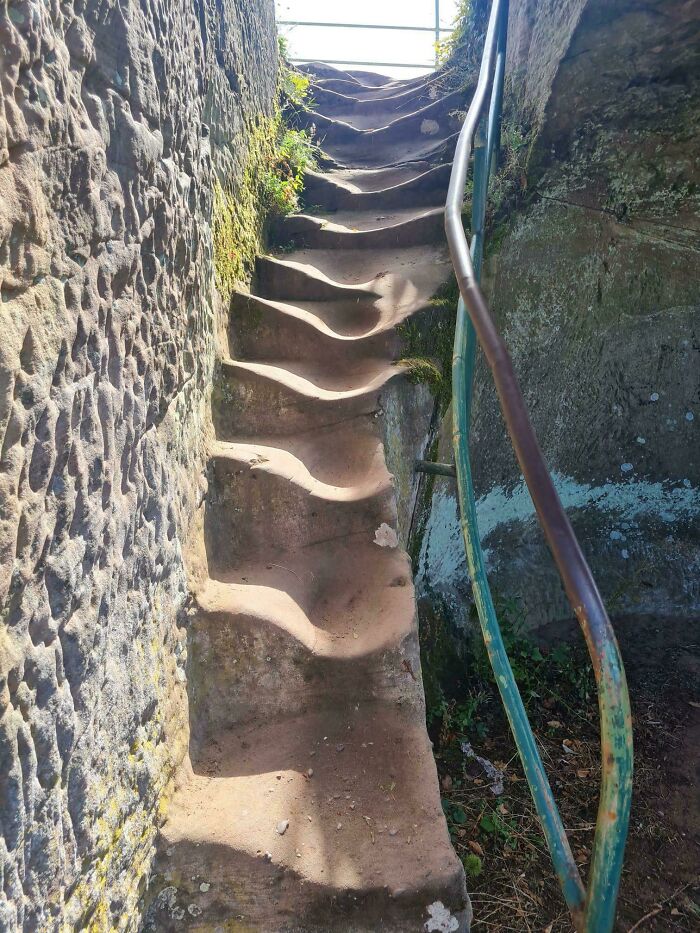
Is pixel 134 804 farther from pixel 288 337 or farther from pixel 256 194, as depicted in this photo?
pixel 256 194

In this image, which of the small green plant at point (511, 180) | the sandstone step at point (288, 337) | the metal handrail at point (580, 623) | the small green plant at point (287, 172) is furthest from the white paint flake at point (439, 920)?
the small green plant at point (287, 172)

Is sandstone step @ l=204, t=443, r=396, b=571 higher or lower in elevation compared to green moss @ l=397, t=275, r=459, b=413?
lower

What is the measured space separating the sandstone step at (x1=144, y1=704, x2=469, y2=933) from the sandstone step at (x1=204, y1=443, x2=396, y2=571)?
1.89 ft

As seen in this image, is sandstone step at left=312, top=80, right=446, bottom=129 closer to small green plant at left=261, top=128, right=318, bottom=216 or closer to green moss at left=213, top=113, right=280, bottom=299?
small green plant at left=261, top=128, right=318, bottom=216

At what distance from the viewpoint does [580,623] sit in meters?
0.96

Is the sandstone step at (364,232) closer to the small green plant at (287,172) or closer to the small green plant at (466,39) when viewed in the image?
the small green plant at (287,172)

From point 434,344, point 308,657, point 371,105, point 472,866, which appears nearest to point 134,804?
point 308,657

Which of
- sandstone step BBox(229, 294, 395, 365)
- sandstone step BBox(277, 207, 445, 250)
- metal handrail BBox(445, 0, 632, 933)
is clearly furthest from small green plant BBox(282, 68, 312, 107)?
metal handrail BBox(445, 0, 632, 933)

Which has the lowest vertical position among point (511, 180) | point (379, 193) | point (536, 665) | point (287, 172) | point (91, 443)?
point (536, 665)

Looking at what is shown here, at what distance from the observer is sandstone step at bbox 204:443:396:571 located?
195 cm

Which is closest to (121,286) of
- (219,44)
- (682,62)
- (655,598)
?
(219,44)

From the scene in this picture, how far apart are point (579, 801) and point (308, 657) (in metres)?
1.32

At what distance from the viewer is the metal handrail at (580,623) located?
3.01 feet

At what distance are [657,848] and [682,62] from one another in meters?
2.87
